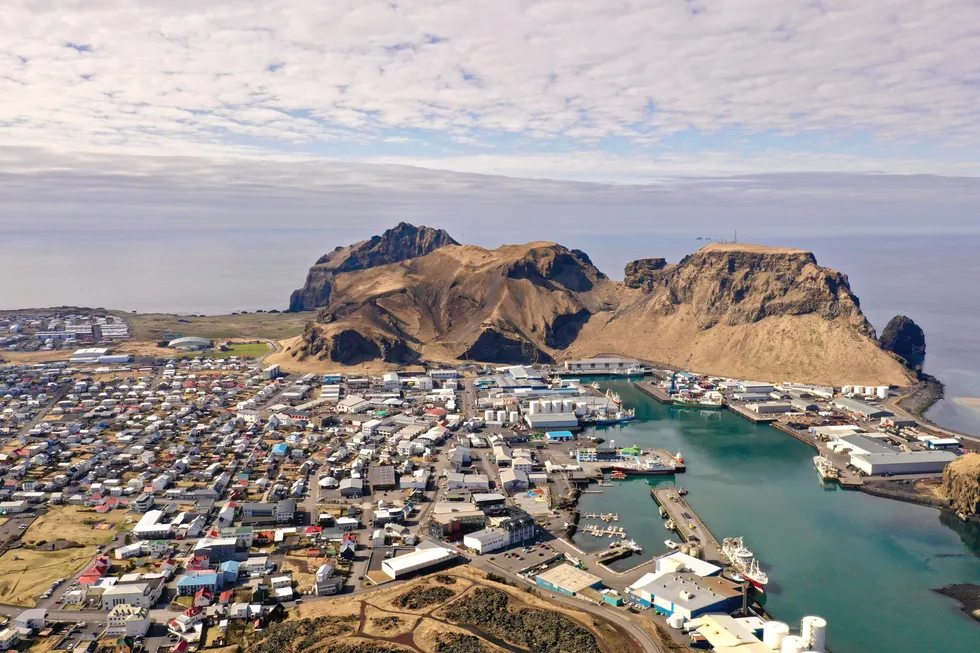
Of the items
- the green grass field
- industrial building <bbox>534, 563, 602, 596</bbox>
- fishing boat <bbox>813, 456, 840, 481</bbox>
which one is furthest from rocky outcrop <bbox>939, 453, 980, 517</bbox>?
the green grass field

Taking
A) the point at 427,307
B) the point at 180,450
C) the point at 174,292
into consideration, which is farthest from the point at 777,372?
the point at 174,292

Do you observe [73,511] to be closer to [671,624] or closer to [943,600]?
[671,624]

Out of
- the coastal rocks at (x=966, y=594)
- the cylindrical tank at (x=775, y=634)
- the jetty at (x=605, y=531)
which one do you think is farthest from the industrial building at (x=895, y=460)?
the cylindrical tank at (x=775, y=634)

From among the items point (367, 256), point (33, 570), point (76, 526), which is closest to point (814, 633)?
point (33, 570)

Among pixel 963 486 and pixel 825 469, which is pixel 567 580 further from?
pixel 963 486

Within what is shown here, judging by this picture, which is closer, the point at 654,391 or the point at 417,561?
the point at 417,561

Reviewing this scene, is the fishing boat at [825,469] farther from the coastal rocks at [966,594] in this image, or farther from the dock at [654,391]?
the dock at [654,391]
